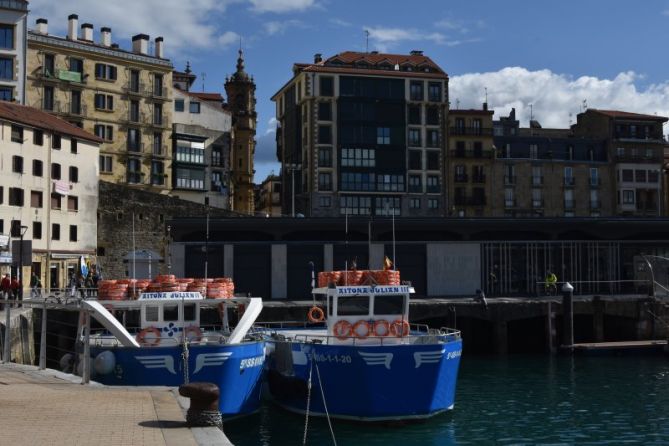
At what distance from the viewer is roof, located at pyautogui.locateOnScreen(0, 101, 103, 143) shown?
66.4 meters

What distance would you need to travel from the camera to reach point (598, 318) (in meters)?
55.6

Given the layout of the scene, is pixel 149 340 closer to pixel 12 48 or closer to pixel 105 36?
pixel 12 48

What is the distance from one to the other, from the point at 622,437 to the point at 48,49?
2733 inches

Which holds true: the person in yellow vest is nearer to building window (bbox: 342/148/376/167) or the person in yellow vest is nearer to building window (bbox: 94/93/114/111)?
building window (bbox: 342/148/376/167)

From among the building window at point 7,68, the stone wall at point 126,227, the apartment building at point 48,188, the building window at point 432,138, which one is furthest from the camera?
the building window at point 432,138

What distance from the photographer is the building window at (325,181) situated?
97.9 m

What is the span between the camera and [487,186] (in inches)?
4126

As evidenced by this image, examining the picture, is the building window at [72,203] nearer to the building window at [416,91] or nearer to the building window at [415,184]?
the building window at [415,184]

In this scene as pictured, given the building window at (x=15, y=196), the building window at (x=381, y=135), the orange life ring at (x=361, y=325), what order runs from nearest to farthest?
the orange life ring at (x=361, y=325) → the building window at (x=15, y=196) → the building window at (x=381, y=135)

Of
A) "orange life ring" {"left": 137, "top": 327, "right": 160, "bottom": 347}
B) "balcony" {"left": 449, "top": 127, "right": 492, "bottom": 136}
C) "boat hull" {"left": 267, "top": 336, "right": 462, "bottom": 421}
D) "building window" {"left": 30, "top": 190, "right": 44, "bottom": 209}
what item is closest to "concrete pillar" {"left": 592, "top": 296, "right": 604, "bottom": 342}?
"boat hull" {"left": 267, "top": 336, "right": 462, "bottom": 421}

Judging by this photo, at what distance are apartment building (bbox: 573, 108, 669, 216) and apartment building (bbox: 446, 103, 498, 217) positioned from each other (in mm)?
15717

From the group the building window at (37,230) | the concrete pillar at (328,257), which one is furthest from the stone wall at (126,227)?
the concrete pillar at (328,257)

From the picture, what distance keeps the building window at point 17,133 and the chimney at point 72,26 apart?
72.9ft

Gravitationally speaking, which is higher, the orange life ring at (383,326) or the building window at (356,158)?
the building window at (356,158)
